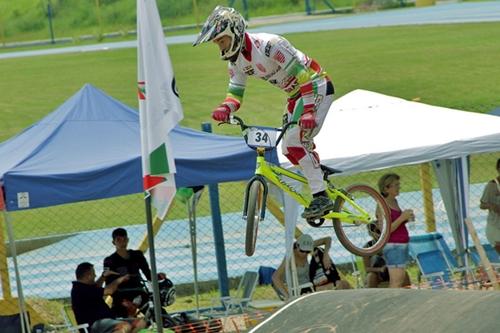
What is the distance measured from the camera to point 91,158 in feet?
39.9

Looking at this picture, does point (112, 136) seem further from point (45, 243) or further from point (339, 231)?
point (45, 243)

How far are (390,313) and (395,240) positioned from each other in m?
7.83

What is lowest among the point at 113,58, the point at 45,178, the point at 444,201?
the point at 113,58

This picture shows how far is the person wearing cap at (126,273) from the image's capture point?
12.7 metres

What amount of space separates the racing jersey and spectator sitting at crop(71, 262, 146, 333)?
2869 mm

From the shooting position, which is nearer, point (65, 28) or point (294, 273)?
point (294, 273)

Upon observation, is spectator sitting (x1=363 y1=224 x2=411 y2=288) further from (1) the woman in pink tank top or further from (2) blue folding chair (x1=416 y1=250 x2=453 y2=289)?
(2) blue folding chair (x1=416 y1=250 x2=453 y2=289)

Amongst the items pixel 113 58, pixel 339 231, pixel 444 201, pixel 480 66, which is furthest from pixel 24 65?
pixel 339 231

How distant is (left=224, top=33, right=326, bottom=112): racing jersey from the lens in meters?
9.97

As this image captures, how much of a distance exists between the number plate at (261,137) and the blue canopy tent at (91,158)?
1685 mm

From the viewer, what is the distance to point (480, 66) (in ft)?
130

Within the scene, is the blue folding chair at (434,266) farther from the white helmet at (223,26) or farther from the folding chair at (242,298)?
the white helmet at (223,26)

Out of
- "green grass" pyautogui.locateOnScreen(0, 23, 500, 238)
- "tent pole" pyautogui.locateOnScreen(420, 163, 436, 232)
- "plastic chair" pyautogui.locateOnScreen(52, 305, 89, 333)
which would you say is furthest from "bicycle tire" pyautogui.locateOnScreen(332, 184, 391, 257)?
"green grass" pyautogui.locateOnScreen(0, 23, 500, 238)

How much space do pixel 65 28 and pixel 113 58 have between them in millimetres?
11462
